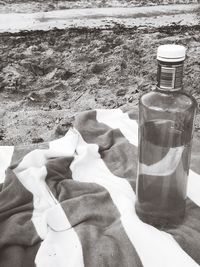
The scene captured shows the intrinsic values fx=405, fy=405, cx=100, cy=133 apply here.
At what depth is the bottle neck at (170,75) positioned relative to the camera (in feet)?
2.52

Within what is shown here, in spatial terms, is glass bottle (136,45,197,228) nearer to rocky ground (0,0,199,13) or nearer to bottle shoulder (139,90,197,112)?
bottle shoulder (139,90,197,112)

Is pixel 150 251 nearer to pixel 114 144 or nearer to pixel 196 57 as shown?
pixel 114 144

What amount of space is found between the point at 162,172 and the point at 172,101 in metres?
0.16

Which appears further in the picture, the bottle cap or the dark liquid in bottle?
the dark liquid in bottle

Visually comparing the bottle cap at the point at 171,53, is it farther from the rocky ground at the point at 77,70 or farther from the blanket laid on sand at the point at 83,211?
the rocky ground at the point at 77,70

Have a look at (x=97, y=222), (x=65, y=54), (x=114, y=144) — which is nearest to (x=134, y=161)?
(x=114, y=144)

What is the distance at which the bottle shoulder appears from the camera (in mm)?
843

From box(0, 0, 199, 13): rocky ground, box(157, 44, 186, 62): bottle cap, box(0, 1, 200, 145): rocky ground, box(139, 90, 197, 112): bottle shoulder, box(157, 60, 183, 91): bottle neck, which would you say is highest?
box(157, 44, 186, 62): bottle cap

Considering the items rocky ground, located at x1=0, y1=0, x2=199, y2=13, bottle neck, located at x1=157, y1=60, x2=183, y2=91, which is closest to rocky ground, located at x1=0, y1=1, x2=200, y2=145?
rocky ground, located at x1=0, y1=0, x2=199, y2=13

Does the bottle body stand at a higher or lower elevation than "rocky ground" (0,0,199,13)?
lower

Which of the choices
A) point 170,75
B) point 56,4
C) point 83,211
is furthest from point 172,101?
point 56,4

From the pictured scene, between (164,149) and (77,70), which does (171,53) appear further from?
(77,70)

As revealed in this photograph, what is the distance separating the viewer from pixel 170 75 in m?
0.78

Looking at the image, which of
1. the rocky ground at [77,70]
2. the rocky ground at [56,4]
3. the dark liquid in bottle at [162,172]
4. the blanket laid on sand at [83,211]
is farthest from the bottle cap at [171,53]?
the rocky ground at [56,4]
